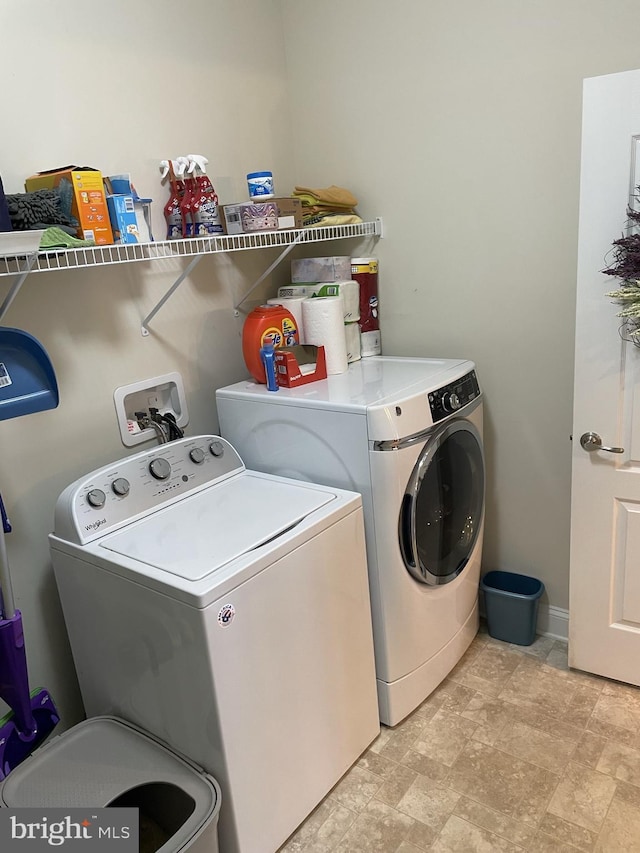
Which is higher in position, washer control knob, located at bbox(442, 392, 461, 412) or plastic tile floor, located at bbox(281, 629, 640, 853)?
washer control knob, located at bbox(442, 392, 461, 412)

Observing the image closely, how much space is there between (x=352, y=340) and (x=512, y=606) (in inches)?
44.7

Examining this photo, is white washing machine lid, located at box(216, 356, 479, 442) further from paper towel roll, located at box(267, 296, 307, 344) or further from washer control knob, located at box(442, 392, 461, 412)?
paper towel roll, located at box(267, 296, 307, 344)

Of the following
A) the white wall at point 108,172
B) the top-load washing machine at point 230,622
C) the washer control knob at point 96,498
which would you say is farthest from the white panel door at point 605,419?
the washer control knob at point 96,498

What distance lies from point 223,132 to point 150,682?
1.81 m

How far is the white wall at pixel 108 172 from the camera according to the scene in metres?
1.78

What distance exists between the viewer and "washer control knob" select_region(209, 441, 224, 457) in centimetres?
→ 207

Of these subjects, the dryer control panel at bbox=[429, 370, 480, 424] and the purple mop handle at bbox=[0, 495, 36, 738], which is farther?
the dryer control panel at bbox=[429, 370, 480, 424]

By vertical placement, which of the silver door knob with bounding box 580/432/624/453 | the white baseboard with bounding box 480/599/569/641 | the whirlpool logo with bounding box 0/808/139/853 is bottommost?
the white baseboard with bounding box 480/599/569/641

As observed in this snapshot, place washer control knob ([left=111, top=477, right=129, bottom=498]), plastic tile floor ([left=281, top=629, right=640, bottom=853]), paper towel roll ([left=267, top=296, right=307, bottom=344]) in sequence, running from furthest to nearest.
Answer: paper towel roll ([left=267, top=296, right=307, bottom=344]) < washer control knob ([left=111, top=477, right=129, bottom=498]) < plastic tile floor ([left=281, top=629, right=640, bottom=853])

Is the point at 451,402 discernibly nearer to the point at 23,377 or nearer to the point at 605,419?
the point at 605,419

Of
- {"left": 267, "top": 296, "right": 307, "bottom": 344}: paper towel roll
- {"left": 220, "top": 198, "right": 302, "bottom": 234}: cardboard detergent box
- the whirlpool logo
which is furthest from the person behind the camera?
{"left": 267, "top": 296, "right": 307, "bottom": 344}: paper towel roll

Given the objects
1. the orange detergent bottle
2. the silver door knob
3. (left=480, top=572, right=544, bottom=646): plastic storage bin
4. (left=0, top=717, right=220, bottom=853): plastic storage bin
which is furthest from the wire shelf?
(left=480, top=572, right=544, bottom=646): plastic storage bin

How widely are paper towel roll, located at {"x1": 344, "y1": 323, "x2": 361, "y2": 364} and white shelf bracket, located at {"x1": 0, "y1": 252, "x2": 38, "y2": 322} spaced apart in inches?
44.1

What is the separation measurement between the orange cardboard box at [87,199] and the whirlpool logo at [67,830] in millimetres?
1348
